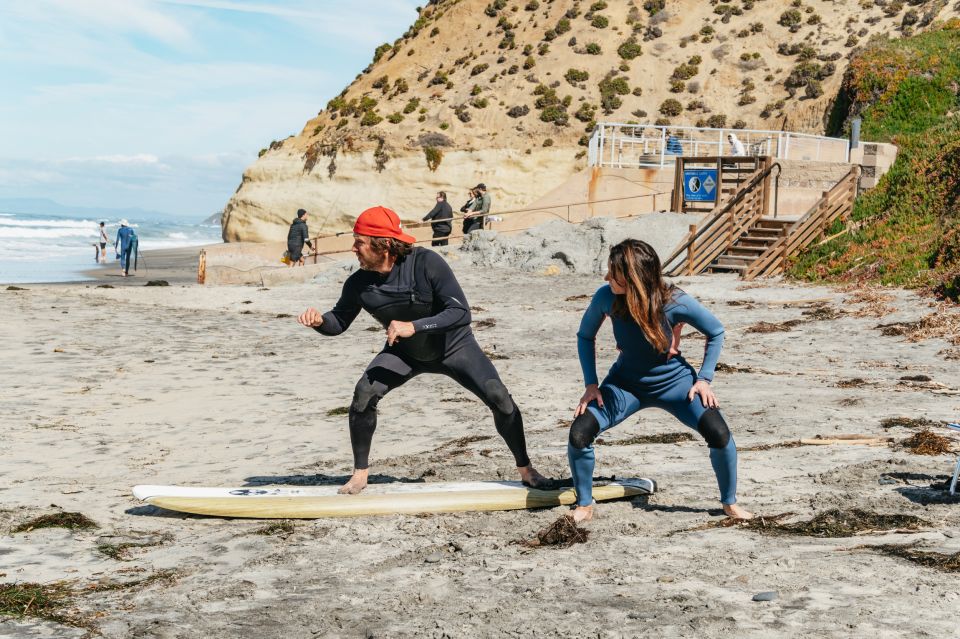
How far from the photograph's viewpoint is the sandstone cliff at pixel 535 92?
46.0 meters

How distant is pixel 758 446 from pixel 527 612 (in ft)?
12.1

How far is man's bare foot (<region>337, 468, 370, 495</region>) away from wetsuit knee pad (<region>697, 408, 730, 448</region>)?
218 cm

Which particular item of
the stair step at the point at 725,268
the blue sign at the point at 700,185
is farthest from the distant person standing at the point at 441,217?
the stair step at the point at 725,268

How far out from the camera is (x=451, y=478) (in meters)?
6.98

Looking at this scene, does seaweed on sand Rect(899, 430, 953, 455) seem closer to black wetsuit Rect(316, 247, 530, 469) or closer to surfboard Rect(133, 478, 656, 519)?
surfboard Rect(133, 478, 656, 519)

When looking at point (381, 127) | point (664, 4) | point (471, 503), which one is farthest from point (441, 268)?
point (664, 4)

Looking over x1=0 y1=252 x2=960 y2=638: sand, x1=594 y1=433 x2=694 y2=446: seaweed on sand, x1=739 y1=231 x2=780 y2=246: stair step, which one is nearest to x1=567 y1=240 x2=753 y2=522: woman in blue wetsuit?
x1=0 y1=252 x2=960 y2=638: sand

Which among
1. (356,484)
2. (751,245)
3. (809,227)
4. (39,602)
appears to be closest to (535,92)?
(751,245)

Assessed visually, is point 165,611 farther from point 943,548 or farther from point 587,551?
point 943,548

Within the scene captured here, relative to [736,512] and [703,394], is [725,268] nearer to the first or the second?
[736,512]

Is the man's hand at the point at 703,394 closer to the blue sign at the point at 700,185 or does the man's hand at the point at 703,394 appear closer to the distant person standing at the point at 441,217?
the distant person standing at the point at 441,217

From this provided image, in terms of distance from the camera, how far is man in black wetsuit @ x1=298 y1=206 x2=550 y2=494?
5805mm

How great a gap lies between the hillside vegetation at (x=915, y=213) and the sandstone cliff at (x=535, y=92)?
1369 centimetres

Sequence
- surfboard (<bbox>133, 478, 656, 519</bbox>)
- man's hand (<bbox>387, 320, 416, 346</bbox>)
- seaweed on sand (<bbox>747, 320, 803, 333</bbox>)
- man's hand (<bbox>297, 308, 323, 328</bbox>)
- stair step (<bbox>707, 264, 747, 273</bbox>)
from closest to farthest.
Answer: man's hand (<bbox>387, 320, 416, 346</bbox>)
man's hand (<bbox>297, 308, 323, 328</bbox>)
surfboard (<bbox>133, 478, 656, 519</bbox>)
seaweed on sand (<bbox>747, 320, 803, 333</bbox>)
stair step (<bbox>707, 264, 747, 273</bbox>)
